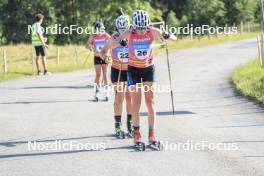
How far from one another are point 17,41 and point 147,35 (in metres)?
50.6

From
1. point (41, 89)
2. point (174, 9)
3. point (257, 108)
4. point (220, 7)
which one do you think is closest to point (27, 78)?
point (41, 89)

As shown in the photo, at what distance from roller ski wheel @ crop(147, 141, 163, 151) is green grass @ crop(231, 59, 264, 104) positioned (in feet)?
18.5

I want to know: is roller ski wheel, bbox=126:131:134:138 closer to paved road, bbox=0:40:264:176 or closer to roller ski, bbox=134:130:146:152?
paved road, bbox=0:40:264:176

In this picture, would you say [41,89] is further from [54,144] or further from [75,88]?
[54,144]

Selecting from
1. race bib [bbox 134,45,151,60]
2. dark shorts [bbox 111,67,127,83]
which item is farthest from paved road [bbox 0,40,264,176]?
race bib [bbox 134,45,151,60]

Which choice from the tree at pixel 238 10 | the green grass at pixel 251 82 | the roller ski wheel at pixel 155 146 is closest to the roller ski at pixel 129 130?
the roller ski wheel at pixel 155 146

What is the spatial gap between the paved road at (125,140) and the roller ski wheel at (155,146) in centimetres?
17

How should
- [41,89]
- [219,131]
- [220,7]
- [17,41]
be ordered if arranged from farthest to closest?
[220,7], [17,41], [41,89], [219,131]

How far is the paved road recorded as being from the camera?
8781 mm

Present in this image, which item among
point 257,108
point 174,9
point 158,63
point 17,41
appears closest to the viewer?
point 257,108

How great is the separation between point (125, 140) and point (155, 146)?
1027 millimetres

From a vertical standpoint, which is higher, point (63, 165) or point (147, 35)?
point (147, 35)

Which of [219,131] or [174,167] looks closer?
[174,167]

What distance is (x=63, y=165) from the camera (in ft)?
29.6
